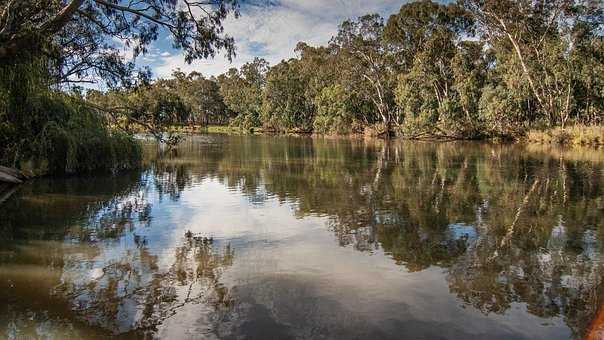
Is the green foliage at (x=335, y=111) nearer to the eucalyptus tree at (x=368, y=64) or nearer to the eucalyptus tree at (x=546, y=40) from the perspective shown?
the eucalyptus tree at (x=368, y=64)

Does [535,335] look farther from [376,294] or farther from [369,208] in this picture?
[369,208]

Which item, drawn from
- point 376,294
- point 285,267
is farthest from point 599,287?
point 285,267

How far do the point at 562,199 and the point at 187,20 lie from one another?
11.9 m

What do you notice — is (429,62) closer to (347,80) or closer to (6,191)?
(347,80)

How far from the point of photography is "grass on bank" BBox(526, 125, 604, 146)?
119ft

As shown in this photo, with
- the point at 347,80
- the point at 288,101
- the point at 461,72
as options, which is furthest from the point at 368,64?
the point at 288,101

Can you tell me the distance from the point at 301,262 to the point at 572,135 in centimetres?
3661

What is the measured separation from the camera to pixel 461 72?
154 feet

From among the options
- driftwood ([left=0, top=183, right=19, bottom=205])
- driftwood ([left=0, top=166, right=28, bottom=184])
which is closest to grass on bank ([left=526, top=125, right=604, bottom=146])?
driftwood ([left=0, top=166, right=28, bottom=184])

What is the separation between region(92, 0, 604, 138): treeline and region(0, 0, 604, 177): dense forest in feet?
A: 0.43

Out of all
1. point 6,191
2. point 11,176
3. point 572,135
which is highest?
point 572,135

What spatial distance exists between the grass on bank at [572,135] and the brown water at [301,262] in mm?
24671

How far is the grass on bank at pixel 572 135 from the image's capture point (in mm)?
36219

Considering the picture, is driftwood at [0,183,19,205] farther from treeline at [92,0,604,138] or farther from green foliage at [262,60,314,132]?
green foliage at [262,60,314,132]
